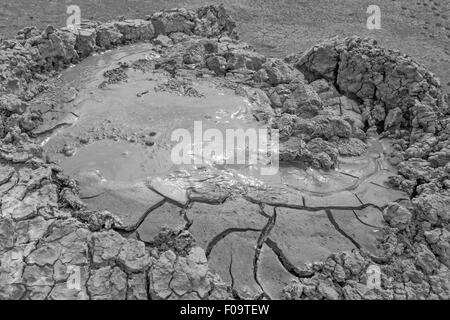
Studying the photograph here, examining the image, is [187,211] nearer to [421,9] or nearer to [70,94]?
[70,94]

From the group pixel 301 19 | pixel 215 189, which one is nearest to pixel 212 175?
pixel 215 189

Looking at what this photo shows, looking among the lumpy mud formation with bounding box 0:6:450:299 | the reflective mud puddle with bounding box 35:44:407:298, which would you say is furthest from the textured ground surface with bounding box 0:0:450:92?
the reflective mud puddle with bounding box 35:44:407:298

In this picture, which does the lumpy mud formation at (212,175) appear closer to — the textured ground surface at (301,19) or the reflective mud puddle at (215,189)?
the reflective mud puddle at (215,189)

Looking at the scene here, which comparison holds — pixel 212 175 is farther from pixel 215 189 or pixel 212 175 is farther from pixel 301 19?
pixel 301 19

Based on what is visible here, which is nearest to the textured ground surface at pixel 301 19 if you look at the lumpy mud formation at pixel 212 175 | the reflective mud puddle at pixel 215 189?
the lumpy mud formation at pixel 212 175

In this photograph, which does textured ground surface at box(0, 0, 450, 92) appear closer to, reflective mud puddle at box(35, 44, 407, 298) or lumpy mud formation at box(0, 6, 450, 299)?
lumpy mud formation at box(0, 6, 450, 299)
